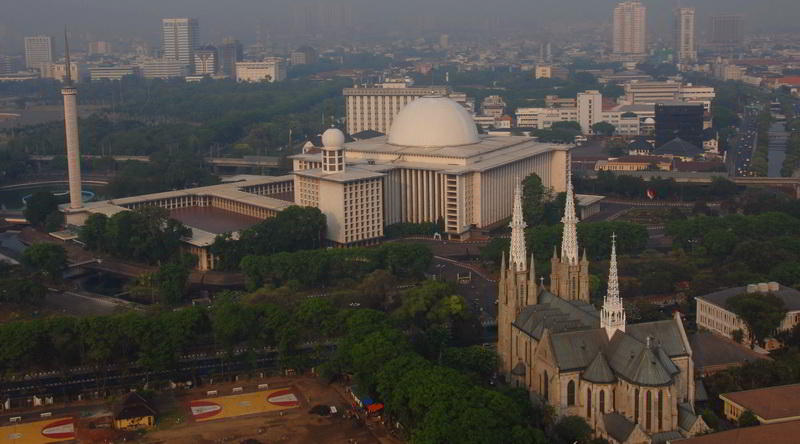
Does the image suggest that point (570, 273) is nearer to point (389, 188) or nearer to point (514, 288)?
point (514, 288)

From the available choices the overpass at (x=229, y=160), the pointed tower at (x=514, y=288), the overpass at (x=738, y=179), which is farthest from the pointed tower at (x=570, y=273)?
the overpass at (x=229, y=160)

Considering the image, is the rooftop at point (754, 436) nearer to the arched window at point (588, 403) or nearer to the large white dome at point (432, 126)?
the arched window at point (588, 403)

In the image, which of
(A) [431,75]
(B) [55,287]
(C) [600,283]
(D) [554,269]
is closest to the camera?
(D) [554,269]

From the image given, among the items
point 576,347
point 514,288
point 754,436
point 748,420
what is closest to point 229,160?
point 514,288

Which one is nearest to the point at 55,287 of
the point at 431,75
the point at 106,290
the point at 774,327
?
the point at 106,290

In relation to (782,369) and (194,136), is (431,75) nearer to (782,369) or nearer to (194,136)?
(194,136)

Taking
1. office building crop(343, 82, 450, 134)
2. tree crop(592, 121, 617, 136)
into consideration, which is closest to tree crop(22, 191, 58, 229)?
office building crop(343, 82, 450, 134)

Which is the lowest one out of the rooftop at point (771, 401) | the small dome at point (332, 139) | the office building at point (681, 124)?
the rooftop at point (771, 401)
